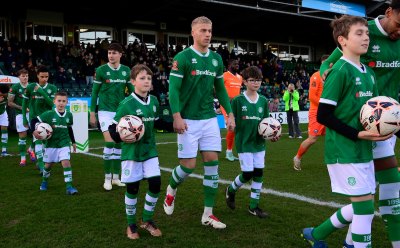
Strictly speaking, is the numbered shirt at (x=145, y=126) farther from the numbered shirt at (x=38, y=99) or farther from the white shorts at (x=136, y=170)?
the numbered shirt at (x=38, y=99)

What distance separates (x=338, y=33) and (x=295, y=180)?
4222mm

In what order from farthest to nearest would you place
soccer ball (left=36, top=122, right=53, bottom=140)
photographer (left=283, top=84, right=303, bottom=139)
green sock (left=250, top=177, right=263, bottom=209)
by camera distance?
photographer (left=283, top=84, right=303, bottom=139) → soccer ball (left=36, top=122, right=53, bottom=140) → green sock (left=250, top=177, right=263, bottom=209)

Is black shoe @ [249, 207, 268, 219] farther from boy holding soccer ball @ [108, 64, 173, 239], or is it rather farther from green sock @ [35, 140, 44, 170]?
green sock @ [35, 140, 44, 170]

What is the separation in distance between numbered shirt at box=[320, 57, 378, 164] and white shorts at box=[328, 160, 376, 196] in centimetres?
4

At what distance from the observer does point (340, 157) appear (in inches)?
125

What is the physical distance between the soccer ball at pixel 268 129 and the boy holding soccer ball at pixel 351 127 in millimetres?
1766

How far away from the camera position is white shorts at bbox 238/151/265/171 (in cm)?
509

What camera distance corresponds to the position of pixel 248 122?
17.1 ft

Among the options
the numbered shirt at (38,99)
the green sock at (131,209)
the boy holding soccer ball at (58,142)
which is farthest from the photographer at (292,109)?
the green sock at (131,209)

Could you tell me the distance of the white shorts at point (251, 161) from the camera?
509cm

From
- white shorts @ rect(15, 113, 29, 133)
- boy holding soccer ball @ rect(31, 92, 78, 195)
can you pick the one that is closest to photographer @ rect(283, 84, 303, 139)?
white shorts @ rect(15, 113, 29, 133)

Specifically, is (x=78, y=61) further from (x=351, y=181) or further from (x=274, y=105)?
(x=351, y=181)

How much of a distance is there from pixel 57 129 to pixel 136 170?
2699mm

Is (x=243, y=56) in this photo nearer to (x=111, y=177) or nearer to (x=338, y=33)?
(x=111, y=177)
